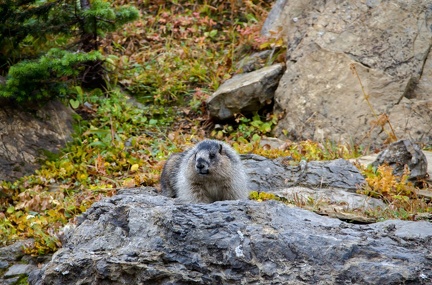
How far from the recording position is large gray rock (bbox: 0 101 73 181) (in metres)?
10.2

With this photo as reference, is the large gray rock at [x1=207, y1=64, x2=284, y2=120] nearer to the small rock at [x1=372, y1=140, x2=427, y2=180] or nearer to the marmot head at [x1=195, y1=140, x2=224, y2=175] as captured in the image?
the small rock at [x1=372, y1=140, x2=427, y2=180]

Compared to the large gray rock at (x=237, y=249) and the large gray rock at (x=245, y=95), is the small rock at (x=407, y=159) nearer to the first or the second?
the large gray rock at (x=237, y=249)

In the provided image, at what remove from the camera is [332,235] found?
5.56m

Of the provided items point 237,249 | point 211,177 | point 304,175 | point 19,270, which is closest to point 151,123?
point 304,175

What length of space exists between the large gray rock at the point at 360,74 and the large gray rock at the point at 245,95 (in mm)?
203

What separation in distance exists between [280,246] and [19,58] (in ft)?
23.5

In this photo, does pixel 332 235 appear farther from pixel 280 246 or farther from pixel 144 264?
pixel 144 264

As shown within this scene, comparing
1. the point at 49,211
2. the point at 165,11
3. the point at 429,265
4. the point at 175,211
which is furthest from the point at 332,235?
the point at 165,11

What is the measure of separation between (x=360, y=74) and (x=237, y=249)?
647 centimetres

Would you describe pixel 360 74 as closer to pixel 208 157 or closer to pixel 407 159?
pixel 407 159

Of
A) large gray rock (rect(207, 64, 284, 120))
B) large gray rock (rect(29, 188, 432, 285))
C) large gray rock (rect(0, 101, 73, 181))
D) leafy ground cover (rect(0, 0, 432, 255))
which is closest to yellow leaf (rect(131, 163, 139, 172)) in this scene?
leafy ground cover (rect(0, 0, 432, 255))

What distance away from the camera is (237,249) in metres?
5.46

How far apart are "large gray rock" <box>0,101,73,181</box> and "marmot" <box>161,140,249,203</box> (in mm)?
3221

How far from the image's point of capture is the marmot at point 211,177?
7805mm
